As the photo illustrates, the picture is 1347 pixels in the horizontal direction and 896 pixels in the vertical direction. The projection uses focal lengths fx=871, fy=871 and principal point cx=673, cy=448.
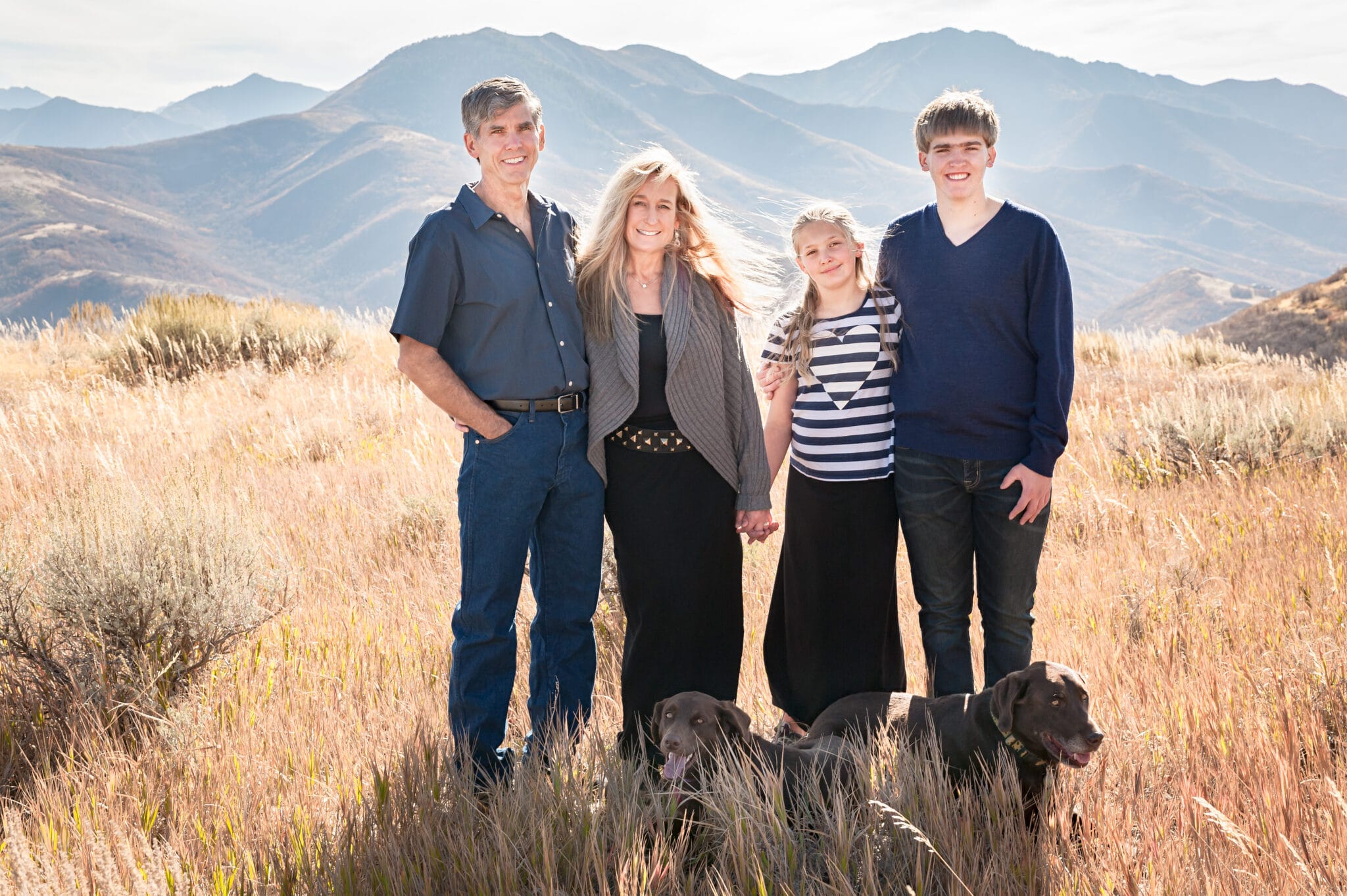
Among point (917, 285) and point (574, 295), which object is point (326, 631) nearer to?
point (574, 295)

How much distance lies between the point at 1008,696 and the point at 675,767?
1042 mm

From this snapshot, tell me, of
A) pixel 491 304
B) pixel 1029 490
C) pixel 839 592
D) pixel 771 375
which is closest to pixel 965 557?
pixel 1029 490

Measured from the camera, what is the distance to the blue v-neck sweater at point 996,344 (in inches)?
123

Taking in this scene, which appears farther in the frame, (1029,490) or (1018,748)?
(1029,490)

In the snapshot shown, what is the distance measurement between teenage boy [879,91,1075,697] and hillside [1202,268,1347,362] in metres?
20.9

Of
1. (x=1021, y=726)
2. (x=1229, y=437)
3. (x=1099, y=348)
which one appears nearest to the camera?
(x=1021, y=726)

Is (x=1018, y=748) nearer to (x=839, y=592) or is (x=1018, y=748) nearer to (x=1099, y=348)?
(x=839, y=592)

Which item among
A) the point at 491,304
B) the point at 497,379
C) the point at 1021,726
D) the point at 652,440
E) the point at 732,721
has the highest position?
the point at 491,304

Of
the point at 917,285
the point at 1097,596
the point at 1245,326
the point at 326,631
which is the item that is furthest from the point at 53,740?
the point at 1245,326

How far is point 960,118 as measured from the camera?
3.15 m

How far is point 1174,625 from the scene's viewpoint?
4000 mm

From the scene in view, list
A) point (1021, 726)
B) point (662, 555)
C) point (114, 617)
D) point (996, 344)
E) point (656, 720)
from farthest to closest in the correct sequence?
point (114, 617) < point (662, 555) < point (996, 344) < point (656, 720) < point (1021, 726)

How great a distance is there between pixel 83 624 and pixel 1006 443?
12.5 ft

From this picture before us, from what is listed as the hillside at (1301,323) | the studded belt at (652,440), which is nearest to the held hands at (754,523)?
the studded belt at (652,440)
